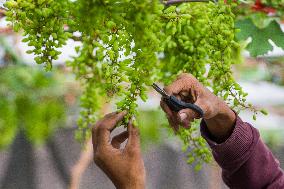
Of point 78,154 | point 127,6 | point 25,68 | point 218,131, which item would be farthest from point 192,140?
point 78,154

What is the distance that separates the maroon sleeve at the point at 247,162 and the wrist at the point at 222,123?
0.02 metres

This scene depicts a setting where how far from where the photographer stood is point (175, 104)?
116cm

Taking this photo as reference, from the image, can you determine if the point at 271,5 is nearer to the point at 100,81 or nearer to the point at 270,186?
the point at 270,186

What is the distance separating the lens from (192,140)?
139cm

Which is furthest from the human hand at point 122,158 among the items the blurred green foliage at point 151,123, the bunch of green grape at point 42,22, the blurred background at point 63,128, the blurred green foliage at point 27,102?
the blurred green foliage at point 151,123

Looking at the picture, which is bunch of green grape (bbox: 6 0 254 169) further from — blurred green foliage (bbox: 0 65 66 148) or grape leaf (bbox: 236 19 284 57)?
blurred green foliage (bbox: 0 65 66 148)

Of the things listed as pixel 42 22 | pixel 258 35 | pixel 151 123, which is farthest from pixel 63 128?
pixel 42 22

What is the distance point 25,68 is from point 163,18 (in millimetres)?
2146

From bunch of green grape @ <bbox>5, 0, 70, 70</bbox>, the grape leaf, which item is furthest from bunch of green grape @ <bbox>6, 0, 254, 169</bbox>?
the grape leaf

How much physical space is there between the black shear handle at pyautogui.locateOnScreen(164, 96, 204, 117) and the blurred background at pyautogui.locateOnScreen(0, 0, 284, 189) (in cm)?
162

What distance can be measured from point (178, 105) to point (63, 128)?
10.5ft

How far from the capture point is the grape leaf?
5.15 feet

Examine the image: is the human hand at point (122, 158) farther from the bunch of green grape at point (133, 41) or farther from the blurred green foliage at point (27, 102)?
the blurred green foliage at point (27, 102)

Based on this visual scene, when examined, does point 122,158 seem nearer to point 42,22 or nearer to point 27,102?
point 42,22
